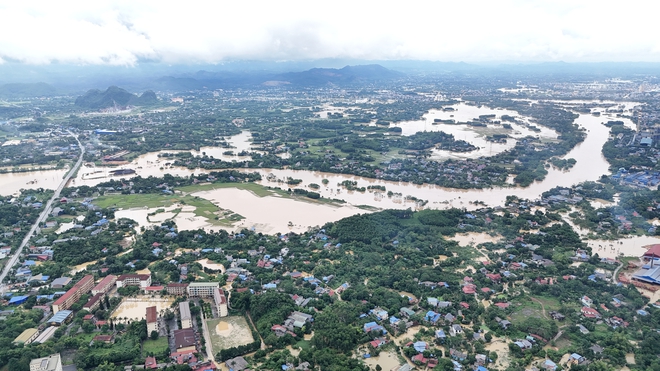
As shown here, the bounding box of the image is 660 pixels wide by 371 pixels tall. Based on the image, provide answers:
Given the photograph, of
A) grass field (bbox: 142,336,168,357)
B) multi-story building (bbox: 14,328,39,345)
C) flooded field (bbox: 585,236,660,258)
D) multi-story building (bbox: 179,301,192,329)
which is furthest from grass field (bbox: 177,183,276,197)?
flooded field (bbox: 585,236,660,258)

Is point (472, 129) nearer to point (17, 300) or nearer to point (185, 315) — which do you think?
point (185, 315)

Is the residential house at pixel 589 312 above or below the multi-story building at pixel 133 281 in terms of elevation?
below

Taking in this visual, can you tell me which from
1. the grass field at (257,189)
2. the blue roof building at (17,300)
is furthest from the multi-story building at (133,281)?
the grass field at (257,189)

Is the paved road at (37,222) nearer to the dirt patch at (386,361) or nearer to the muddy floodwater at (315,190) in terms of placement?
the muddy floodwater at (315,190)

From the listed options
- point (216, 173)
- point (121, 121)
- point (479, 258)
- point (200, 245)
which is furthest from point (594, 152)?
point (121, 121)

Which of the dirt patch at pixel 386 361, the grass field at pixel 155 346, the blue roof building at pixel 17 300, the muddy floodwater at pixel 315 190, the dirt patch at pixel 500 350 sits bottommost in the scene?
the muddy floodwater at pixel 315 190


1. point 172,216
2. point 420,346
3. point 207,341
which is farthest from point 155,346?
point 172,216
